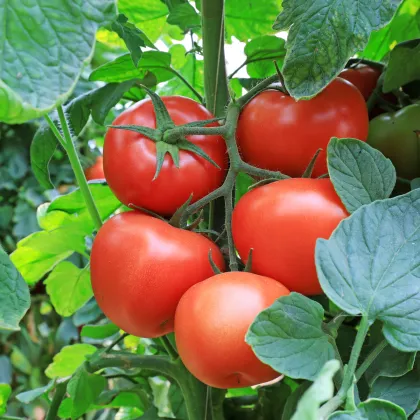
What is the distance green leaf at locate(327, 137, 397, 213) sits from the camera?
1.34 ft

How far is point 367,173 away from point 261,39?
0.23m

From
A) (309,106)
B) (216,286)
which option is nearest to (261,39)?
(309,106)

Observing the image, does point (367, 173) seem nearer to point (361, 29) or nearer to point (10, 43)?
point (361, 29)

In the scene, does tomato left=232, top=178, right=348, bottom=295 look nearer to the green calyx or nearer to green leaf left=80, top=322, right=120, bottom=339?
the green calyx

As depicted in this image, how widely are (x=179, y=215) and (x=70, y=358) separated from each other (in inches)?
15.8

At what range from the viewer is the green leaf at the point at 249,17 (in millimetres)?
629

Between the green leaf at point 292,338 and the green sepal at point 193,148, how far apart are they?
0.16 metres

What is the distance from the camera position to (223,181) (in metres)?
0.51

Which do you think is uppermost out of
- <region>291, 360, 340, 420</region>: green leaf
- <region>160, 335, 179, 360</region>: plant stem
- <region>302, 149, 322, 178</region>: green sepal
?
<region>302, 149, 322, 178</region>: green sepal

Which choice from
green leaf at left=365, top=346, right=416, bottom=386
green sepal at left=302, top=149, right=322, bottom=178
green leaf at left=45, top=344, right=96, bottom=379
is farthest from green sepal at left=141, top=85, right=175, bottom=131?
green leaf at left=45, top=344, right=96, bottom=379

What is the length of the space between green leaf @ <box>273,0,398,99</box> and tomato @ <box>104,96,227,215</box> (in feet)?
0.35

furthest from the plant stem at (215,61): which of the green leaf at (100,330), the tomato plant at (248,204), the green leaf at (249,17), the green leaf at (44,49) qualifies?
the green leaf at (100,330)

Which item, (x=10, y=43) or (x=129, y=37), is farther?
(x=129, y=37)

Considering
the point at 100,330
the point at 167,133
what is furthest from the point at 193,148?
the point at 100,330
